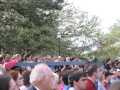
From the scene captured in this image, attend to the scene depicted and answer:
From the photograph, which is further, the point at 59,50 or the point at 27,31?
the point at 59,50

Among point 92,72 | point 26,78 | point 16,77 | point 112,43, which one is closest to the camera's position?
point 16,77

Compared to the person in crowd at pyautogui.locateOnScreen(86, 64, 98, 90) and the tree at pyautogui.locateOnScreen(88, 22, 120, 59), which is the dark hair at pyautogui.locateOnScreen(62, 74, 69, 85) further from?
the tree at pyautogui.locateOnScreen(88, 22, 120, 59)

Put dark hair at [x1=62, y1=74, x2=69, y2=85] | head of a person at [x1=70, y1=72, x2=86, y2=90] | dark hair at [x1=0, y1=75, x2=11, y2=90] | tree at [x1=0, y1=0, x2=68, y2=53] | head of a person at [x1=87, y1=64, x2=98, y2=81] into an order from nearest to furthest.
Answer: dark hair at [x1=0, y1=75, x2=11, y2=90] < head of a person at [x1=70, y1=72, x2=86, y2=90] < head of a person at [x1=87, y1=64, x2=98, y2=81] < dark hair at [x1=62, y1=74, x2=69, y2=85] < tree at [x1=0, y1=0, x2=68, y2=53]

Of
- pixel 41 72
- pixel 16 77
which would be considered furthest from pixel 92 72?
pixel 41 72

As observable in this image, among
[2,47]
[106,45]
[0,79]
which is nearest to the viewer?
[0,79]

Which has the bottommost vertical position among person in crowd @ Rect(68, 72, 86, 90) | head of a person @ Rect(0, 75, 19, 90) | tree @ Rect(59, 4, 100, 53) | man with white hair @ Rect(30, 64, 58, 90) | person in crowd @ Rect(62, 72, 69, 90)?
tree @ Rect(59, 4, 100, 53)

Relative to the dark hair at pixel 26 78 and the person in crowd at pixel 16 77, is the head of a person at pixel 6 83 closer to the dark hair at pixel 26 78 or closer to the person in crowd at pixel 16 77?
the person in crowd at pixel 16 77

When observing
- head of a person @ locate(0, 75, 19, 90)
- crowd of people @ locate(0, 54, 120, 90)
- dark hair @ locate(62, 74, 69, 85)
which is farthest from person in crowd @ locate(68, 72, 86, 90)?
head of a person @ locate(0, 75, 19, 90)

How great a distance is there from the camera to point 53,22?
39719 millimetres

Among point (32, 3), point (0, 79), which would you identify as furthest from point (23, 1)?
point (0, 79)

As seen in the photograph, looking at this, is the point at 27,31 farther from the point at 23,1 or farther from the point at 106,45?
the point at 106,45

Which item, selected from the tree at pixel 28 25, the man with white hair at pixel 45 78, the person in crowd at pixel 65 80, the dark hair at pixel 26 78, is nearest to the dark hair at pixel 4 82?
the man with white hair at pixel 45 78

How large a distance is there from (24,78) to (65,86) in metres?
1.04

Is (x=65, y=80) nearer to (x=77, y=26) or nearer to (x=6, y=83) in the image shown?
(x=6, y=83)
